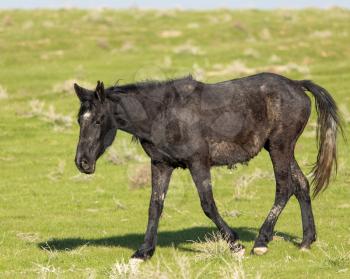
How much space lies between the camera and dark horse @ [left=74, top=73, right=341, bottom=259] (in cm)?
1101

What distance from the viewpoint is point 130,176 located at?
19109 millimetres

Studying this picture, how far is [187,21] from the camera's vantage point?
55.8 metres

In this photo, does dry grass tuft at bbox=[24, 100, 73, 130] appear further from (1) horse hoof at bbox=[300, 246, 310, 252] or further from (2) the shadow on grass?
(1) horse hoof at bbox=[300, 246, 310, 252]

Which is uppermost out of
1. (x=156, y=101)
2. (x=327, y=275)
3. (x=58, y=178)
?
(x=156, y=101)

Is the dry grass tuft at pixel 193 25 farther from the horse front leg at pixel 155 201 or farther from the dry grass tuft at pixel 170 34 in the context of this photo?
the horse front leg at pixel 155 201

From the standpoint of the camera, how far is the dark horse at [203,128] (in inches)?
433

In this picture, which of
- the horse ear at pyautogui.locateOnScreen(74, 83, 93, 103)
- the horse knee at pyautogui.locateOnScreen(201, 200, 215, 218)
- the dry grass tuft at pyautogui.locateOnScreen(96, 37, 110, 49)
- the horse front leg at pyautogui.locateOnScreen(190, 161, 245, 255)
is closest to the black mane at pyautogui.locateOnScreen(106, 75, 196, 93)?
the horse ear at pyautogui.locateOnScreen(74, 83, 93, 103)

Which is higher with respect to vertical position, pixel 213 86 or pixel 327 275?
pixel 213 86

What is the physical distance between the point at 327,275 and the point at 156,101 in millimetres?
3397

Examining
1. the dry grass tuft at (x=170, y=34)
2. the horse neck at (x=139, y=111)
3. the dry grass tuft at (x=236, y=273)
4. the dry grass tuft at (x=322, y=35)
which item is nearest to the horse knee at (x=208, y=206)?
the horse neck at (x=139, y=111)

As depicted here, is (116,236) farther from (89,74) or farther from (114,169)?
(89,74)

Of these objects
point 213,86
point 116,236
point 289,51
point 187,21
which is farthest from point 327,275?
point 187,21

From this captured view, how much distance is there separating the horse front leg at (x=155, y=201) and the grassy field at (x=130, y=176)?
0.21 meters

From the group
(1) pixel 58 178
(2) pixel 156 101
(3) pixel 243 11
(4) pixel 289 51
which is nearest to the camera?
(2) pixel 156 101
